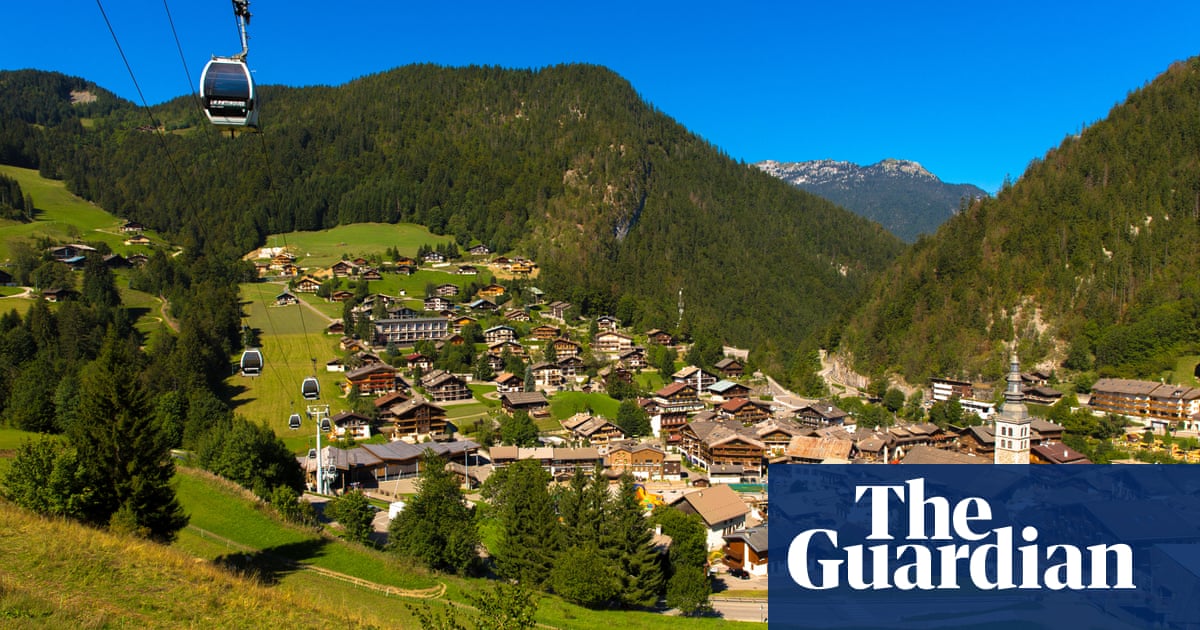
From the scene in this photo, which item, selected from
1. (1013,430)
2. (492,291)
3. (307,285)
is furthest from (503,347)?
(1013,430)

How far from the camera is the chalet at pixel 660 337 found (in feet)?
253

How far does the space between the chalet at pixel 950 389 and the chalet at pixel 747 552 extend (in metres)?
40.1

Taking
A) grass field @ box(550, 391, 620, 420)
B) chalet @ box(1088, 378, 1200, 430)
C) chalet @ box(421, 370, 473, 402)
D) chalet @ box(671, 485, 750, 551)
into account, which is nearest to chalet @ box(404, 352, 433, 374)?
chalet @ box(421, 370, 473, 402)

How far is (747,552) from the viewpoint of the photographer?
31.6 m

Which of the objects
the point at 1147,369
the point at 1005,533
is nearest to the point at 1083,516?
the point at 1005,533

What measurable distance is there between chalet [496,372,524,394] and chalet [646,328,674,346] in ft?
72.8

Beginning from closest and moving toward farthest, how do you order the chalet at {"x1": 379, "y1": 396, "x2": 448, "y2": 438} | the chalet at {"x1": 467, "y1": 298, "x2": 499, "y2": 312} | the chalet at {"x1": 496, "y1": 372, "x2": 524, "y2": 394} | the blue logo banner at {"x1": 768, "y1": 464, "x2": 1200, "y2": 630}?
the blue logo banner at {"x1": 768, "y1": 464, "x2": 1200, "y2": 630}, the chalet at {"x1": 379, "y1": 396, "x2": 448, "y2": 438}, the chalet at {"x1": 496, "y1": 372, "x2": 524, "y2": 394}, the chalet at {"x1": 467, "y1": 298, "x2": 499, "y2": 312}

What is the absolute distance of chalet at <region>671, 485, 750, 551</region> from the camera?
112ft

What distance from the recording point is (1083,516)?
37688 mm

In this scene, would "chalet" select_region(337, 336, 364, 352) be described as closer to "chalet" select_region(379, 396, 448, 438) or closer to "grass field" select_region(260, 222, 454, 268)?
"chalet" select_region(379, 396, 448, 438)

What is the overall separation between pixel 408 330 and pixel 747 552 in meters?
43.8

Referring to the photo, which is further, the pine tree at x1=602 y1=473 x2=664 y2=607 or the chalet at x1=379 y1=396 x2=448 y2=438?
the chalet at x1=379 y1=396 x2=448 y2=438

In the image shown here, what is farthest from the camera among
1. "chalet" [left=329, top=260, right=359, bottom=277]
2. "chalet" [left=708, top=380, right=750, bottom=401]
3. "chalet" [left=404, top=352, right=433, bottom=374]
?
"chalet" [left=329, top=260, right=359, bottom=277]

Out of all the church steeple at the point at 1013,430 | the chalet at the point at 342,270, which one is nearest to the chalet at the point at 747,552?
the church steeple at the point at 1013,430
